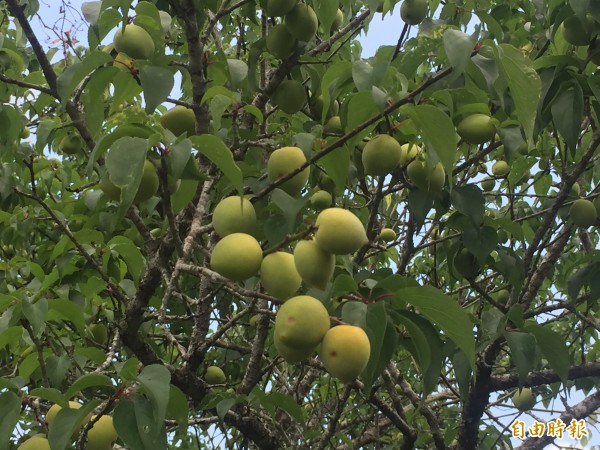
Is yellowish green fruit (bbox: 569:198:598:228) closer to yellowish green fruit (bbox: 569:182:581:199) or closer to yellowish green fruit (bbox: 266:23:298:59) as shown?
yellowish green fruit (bbox: 569:182:581:199)

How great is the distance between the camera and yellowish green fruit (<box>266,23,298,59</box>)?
1840 mm

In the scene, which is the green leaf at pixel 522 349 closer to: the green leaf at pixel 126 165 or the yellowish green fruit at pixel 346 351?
the yellowish green fruit at pixel 346 351

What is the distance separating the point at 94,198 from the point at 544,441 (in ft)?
7.04

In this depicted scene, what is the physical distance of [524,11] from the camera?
9.68 feet

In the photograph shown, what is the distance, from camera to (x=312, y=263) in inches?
48.2

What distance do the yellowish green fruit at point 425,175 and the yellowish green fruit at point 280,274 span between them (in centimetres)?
63

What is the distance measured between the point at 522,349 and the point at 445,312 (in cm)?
63

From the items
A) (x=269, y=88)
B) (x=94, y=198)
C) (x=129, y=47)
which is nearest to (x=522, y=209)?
(x=269, y=88)

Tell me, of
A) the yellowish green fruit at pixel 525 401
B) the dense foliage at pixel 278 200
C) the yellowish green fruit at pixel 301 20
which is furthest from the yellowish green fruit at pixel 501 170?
the yellowish green fruit at pixel 301 20

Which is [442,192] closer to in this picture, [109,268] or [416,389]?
[109,268]

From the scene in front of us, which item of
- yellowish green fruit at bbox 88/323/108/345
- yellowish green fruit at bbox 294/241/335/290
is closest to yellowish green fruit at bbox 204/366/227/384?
yellowish green fruit at bbox 88/323/108/345

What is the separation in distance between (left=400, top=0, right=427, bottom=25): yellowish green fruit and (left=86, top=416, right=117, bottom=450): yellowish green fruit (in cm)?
163

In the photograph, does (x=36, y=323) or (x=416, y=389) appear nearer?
(x=36, y=323)

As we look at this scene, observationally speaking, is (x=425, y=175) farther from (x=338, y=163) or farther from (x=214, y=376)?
(x=214, y=376)
